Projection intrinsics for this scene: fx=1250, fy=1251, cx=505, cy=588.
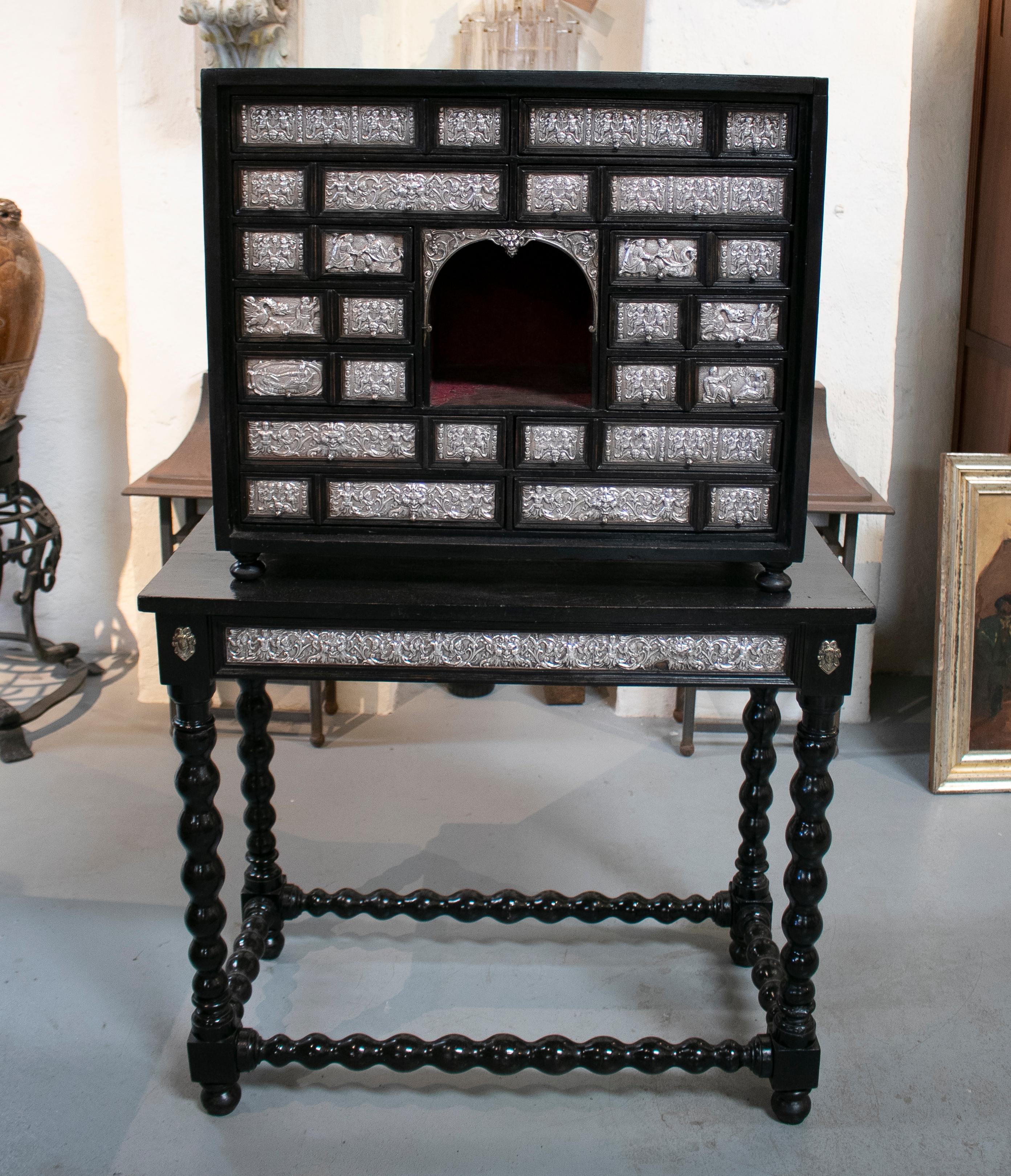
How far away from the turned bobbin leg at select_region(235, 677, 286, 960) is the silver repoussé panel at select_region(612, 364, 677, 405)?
1206 millimetres

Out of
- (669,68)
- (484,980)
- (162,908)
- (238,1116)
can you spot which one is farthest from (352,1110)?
(669,68)

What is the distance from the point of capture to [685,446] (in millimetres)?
2275

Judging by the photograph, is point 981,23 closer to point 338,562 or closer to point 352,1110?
point 338,562

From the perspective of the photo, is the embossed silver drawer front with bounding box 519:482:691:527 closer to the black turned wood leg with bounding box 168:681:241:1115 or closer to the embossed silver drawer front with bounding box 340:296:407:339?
the embossed silver drawer front with bounding box 340:296:407:339

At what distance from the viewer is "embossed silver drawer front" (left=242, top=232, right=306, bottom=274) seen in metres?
2.18

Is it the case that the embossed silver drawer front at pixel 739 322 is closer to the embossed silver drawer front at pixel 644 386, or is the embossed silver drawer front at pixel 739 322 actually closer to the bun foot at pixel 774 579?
the embossed silver drawer front at pixel 644 386

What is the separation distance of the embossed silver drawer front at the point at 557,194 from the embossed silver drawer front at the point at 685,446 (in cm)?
38

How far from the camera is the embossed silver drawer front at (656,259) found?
2166 mm

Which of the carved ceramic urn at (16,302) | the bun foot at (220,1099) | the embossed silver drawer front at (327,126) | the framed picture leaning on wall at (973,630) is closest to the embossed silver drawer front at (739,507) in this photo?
the embossed silver drawer front at (327,126)

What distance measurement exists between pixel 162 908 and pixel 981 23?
3.82 meters

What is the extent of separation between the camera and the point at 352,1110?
256 centimetres

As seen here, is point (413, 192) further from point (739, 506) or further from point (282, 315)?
point (739, 506)

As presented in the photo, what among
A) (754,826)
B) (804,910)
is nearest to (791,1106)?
(804,910)

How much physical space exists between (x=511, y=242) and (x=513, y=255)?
84mm
